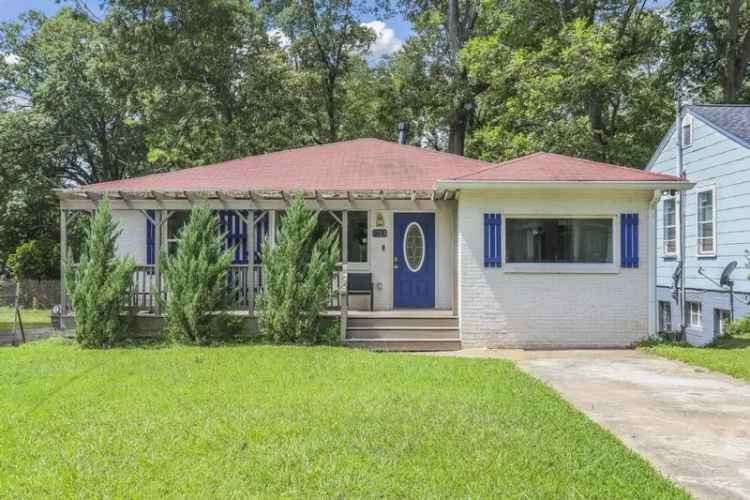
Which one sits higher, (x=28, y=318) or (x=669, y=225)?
(x=669, y=225)

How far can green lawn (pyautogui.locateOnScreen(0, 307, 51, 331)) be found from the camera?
1758 centimetres

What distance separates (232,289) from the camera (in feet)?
35.8

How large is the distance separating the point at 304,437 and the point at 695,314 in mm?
11535

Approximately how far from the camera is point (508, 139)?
18.5m

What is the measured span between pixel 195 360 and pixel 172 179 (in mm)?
5610

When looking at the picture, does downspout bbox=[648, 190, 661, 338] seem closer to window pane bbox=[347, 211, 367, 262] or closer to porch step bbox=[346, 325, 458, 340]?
porch step bbox=[346, 325, 458, 340]

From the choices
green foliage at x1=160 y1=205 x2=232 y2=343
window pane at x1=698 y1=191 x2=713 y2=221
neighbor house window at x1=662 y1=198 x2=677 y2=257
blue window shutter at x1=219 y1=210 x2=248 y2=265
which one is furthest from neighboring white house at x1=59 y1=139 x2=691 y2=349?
neighbor house window at x1=662 y1=198 x2=677 y2=257

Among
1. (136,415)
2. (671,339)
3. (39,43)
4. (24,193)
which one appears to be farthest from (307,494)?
(39,43)

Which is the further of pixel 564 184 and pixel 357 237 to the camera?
pixel 357 237

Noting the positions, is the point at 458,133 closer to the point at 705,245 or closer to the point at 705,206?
the point at 705,206

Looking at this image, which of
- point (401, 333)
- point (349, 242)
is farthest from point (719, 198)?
point (349, 242)

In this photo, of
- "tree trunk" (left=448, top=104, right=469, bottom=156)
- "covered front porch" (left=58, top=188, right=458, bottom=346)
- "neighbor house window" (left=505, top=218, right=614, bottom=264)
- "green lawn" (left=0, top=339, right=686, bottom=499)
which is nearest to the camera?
"green lawn" (left=0, top=339, right=686, bottom=499)

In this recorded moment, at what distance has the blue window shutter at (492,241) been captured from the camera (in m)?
10.4

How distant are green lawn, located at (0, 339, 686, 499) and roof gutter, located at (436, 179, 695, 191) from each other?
3364 mm
